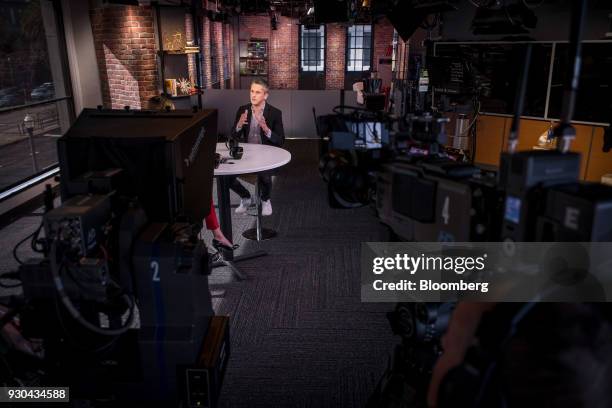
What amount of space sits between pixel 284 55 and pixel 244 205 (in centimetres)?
1107

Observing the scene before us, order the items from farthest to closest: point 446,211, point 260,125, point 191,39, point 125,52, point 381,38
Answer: point 381,38 < point 191,39 < point 125,52 < point 260,125 < point 446,211

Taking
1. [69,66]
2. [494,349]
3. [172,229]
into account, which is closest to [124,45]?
[69,66]

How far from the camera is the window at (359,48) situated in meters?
14.6

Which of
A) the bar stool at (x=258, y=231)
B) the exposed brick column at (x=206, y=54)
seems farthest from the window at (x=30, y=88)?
the exposed brick column at (x=206, y=54)

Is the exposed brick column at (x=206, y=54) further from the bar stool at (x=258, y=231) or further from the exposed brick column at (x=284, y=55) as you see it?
the bar stool at (x=258, y=231)

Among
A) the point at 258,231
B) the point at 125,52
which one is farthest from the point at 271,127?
the point at 125,52

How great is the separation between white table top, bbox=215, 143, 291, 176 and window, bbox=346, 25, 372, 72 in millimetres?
11577

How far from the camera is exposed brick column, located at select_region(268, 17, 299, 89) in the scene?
48.2ft

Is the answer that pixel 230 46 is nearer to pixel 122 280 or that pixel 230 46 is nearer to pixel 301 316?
pixel 301 316

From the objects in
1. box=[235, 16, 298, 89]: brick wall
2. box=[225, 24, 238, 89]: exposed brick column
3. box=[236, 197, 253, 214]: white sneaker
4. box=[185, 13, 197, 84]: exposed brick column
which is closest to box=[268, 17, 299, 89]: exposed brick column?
box=[235, 16, 298, 89]: brick wall

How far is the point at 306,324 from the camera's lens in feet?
9.41

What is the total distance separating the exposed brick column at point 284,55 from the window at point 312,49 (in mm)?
208

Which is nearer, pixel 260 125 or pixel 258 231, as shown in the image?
pixel 258 231

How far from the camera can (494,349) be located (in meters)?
0.93
